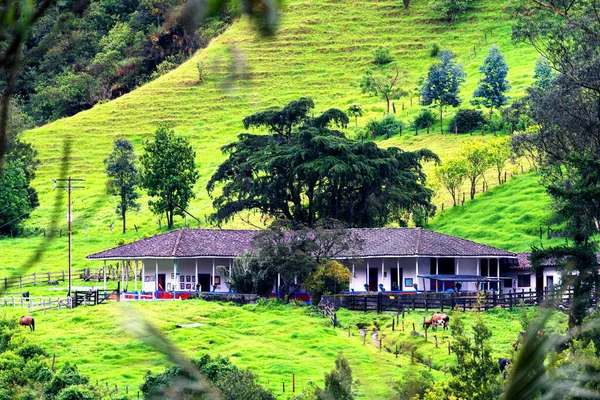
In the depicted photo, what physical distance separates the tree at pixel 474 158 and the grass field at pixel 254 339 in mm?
25105

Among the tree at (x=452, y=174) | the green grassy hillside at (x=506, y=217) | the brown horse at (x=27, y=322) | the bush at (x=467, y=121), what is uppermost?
the bush at (x=467, y=121)

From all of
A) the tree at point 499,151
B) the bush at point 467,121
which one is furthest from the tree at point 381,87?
the tree at point 499,151

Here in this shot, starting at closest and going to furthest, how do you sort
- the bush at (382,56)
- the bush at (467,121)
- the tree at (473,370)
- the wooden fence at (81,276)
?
the tree at (473,370) < the wooden fence at (81,276) < the bush at (467,121) < the bush at (382,56)

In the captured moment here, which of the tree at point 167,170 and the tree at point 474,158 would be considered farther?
the tree at point 167,170

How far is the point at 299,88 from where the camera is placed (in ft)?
298

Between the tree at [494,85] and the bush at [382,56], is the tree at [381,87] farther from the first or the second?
the tree at [494,85]

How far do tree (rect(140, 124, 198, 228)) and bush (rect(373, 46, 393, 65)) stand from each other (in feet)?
127

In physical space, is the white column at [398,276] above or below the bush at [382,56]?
below

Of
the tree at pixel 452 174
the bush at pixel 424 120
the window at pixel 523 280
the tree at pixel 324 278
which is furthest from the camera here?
the bush at pixel 424 120

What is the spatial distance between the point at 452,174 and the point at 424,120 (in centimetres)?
1698

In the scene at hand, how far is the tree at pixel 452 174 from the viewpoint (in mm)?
59625

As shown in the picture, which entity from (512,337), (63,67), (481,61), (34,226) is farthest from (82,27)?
(481,61)

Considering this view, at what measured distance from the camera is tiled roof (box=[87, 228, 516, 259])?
43750 mm

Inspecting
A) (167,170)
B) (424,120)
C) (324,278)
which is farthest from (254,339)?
(424,120)
